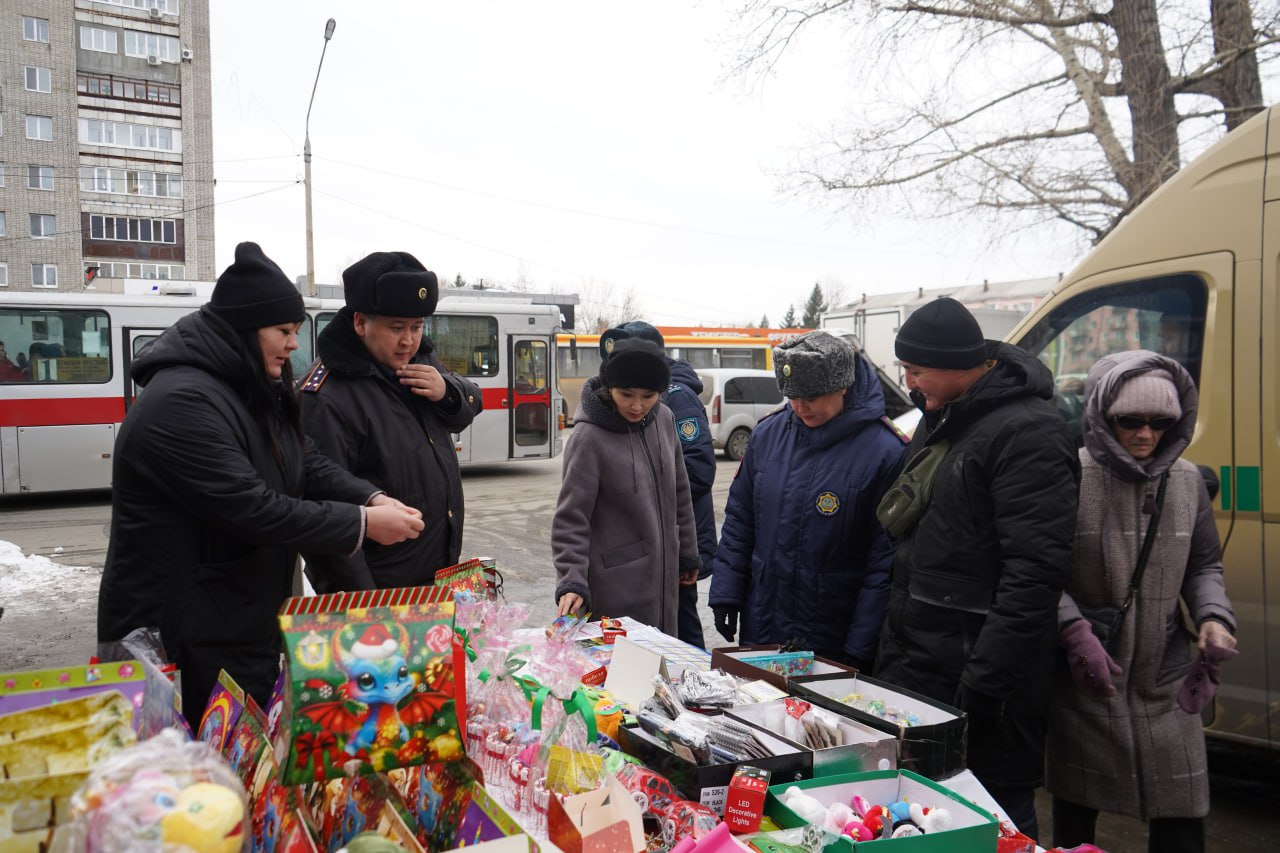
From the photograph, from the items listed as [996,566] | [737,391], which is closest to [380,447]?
[996,566]

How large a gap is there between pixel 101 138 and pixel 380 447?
55626 millimetres

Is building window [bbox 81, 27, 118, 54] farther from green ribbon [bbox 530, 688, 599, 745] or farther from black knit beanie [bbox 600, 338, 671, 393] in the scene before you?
green ribbon [bbox 530, 688, 599, 745]

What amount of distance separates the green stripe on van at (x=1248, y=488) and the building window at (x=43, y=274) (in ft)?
185

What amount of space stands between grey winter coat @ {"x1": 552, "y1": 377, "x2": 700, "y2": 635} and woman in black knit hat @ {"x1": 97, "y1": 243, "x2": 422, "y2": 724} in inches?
44.6

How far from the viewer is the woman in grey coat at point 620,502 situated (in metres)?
3.43

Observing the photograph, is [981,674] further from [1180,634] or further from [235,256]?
[235,256]

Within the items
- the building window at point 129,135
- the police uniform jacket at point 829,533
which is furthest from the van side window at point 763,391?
the building window at point 129,135

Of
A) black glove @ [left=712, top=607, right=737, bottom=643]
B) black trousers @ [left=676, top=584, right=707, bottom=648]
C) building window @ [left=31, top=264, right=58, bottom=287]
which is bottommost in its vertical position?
black trousers @ [left=676, top=584, right=707, bottom=648]

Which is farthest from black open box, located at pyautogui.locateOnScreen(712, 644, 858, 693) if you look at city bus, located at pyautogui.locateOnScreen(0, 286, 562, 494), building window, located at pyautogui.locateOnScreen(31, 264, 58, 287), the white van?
building window, located at pyautogui.locateOnScreen(31, 264, 58, 287)

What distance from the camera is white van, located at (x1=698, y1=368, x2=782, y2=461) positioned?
61.8 ft

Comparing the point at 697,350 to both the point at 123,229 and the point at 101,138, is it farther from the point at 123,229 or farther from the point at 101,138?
the point at 101,138

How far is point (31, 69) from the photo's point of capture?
45.4m

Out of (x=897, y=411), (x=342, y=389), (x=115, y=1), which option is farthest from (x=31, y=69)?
(x=342, y=389)

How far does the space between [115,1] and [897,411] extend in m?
54.7
